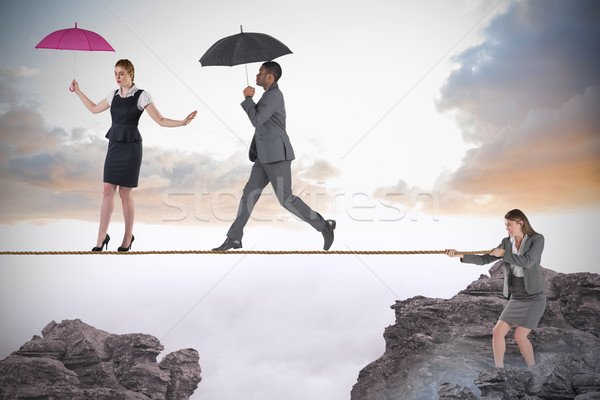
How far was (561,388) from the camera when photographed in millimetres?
8078

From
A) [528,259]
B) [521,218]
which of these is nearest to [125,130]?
[521,218]

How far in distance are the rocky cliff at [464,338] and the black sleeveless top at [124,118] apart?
Answer: 6669 millimetres

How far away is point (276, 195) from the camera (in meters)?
6.07

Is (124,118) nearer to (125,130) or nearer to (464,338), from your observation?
(125,130)

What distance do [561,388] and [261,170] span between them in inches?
210

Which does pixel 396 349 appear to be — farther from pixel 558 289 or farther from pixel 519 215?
pixel 519 215

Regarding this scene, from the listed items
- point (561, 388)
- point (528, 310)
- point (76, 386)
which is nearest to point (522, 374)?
point (561, 388)

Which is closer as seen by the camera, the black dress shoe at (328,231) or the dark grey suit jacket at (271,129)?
the dark grey suit jacket at (271,129)

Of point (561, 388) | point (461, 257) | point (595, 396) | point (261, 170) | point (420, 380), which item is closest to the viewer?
point (461, 257)

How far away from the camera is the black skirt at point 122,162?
6145 mm

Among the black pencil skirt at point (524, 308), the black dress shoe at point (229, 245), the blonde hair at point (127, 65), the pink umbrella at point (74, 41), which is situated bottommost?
the black pencil skirt at point (524, 308)

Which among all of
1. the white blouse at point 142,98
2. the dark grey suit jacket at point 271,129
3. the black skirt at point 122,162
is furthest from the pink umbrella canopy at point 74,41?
the dark grey suit jacket at point 271,129

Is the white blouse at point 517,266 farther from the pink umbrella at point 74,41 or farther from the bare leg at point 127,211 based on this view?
the pink umbrella at point 74,41

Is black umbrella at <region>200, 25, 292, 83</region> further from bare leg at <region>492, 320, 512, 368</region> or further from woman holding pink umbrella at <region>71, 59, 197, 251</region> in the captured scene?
bare leg at <region>492, 320, 512, 368</region>
